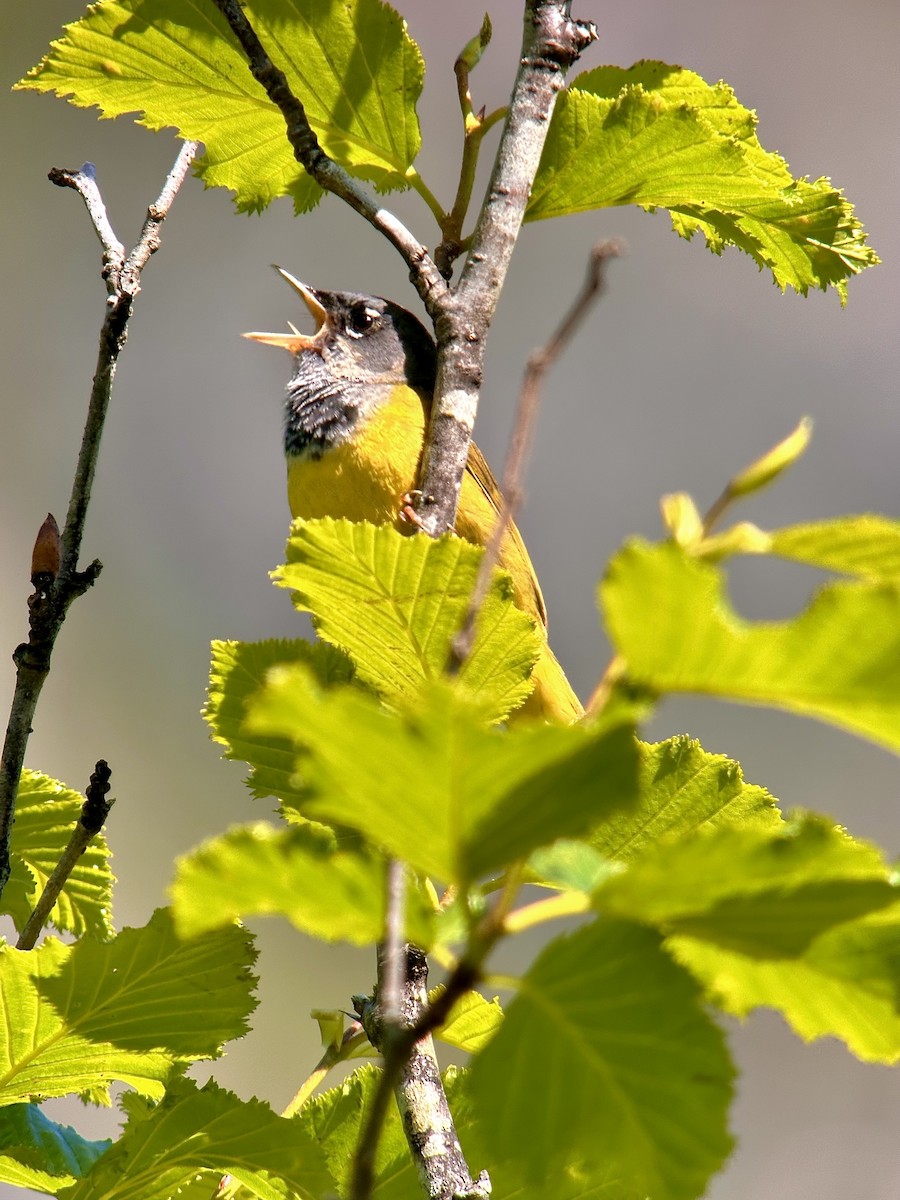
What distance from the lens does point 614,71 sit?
1.37m

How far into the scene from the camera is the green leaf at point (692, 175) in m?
1.25

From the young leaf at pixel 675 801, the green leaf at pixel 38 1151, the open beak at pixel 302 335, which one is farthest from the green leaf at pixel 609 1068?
the open beak at pixel 302 335

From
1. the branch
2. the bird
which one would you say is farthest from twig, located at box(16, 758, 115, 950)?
the bird

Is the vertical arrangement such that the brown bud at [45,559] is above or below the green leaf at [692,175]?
below

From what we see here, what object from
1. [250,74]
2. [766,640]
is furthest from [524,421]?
[250,74]

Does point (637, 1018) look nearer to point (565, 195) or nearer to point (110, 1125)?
point (565, 195)

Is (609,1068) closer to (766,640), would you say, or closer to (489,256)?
(766,640)

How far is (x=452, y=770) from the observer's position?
0.42 metres

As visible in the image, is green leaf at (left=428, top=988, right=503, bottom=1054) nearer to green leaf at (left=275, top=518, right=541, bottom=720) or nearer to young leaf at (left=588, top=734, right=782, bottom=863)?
young leaf at (left=588, top=734, right=782, bottom=863)

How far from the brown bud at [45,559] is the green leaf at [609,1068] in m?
0.83

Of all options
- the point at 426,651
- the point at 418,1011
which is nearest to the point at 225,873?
the point at 426,651

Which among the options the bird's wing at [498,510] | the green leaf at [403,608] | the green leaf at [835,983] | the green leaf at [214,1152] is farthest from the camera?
the bird's wing at [498,510]

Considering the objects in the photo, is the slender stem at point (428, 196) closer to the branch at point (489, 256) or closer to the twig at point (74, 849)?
the branch at point (489, 256)

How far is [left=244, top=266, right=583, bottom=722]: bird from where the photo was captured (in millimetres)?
2256
